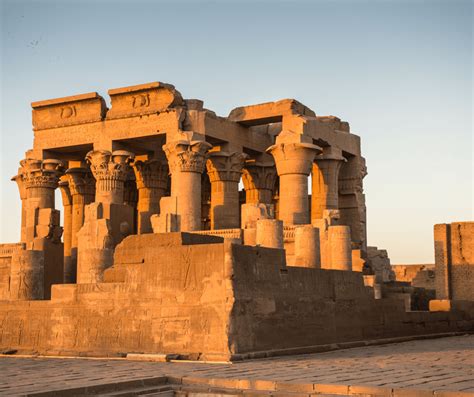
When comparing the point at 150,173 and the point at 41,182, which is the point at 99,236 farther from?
the point at 150,173

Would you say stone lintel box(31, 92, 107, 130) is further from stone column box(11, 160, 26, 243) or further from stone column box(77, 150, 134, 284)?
stone column box(77, 150, 134, 284)

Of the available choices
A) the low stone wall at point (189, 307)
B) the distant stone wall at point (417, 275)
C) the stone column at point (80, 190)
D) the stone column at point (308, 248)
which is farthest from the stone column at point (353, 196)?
the low stone wall at point (189, 307)

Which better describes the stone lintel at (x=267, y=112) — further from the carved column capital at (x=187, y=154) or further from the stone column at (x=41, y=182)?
the stone column at (x=41, y=182)

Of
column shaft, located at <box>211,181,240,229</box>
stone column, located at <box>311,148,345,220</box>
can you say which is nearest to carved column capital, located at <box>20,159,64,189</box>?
column shaft, located at <box>211,181,240,229</box>

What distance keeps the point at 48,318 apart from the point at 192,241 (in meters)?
3.18

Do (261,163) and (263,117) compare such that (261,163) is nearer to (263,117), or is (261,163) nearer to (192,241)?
(263,117)

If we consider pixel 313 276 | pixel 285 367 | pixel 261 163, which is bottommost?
pixel 285 367

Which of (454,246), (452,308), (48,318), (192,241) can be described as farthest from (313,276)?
(454,246)

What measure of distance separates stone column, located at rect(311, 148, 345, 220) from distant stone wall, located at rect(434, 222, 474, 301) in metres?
4.43

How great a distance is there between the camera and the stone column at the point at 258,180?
2772 centimetres

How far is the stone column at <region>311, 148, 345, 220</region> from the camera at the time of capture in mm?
25375

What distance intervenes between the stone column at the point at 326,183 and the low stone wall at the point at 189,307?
10.4 m

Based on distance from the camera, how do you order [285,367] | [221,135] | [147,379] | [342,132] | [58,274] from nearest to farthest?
[147,379] → [285,367] → [58,274] → [221,135] → [342,132]

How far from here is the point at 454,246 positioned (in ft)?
71.7
